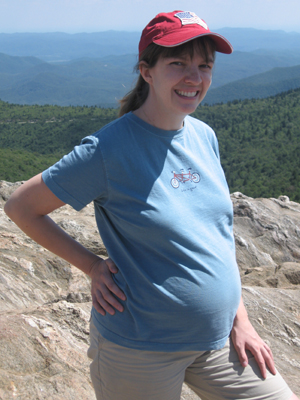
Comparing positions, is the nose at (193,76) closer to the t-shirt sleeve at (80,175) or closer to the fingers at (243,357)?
the t-shirt sleeve at (80,175)

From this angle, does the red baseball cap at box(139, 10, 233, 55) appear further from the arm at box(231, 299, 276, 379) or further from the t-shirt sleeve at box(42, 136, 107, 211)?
the arm at box(231, 299, 276, 379)

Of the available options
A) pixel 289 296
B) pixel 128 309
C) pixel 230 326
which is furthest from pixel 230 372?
pixel 289 296

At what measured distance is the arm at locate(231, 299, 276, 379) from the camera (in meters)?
Result: 2.52

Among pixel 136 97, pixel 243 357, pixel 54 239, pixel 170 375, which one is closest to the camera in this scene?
pixel 170 375

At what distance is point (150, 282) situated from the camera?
2.32 meters

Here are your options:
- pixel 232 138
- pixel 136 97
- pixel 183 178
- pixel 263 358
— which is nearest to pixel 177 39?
pixel 136 97

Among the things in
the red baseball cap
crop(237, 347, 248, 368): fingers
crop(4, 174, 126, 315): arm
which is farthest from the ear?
crop(237, 347, 248, 368): fingers

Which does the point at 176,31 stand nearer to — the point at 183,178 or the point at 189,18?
the point at 189,18

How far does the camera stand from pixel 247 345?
8.50 ft

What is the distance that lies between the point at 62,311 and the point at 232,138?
6841cm

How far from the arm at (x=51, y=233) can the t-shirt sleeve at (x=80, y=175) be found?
9cm

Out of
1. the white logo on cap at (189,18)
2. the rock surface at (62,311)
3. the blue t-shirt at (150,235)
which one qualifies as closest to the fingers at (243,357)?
the blue t-shirt at (150,235)

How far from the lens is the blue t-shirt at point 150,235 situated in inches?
91.1

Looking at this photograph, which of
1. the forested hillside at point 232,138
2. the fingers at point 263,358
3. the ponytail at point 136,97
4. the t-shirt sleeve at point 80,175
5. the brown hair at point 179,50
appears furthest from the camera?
the forested hillside at point 232,138
